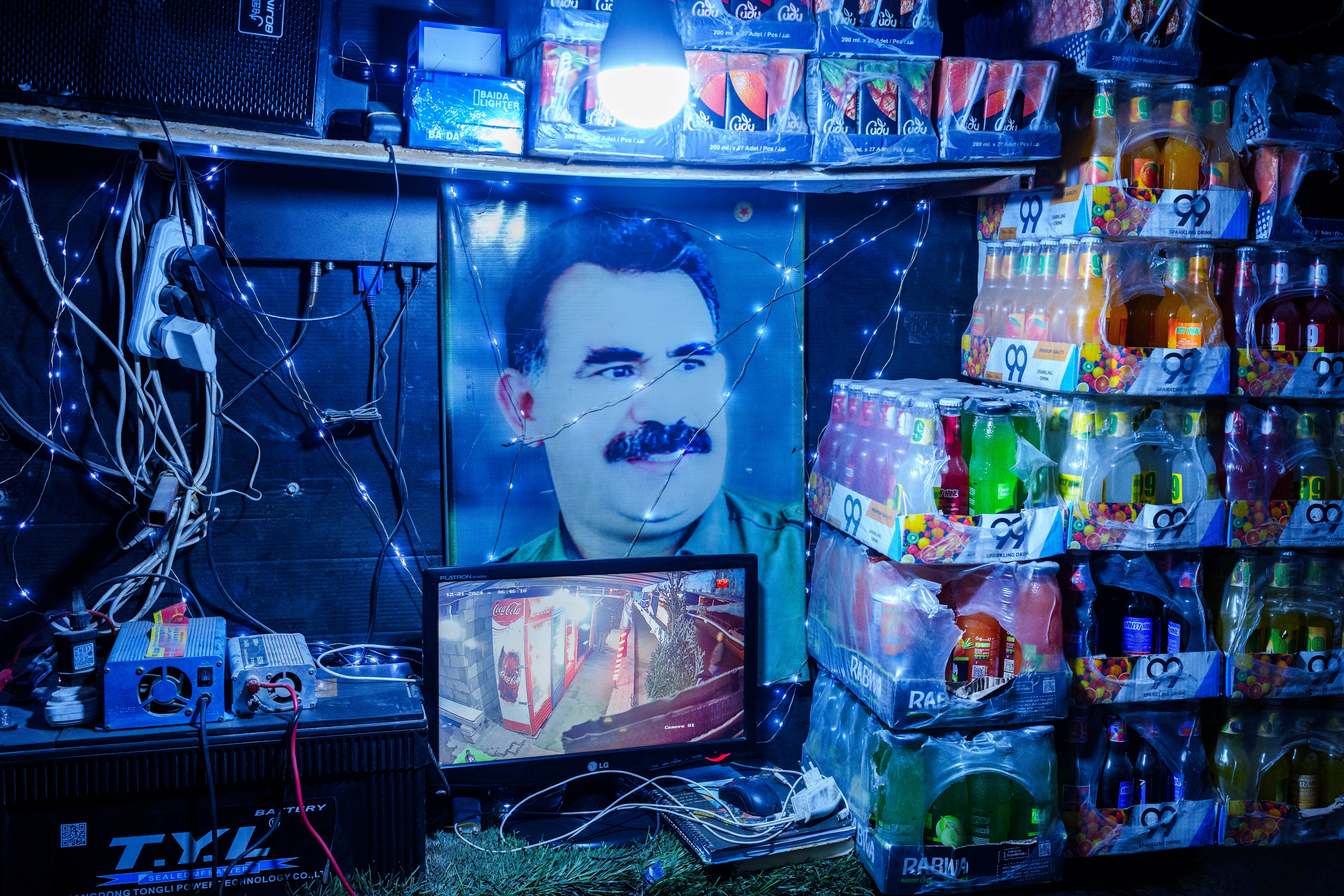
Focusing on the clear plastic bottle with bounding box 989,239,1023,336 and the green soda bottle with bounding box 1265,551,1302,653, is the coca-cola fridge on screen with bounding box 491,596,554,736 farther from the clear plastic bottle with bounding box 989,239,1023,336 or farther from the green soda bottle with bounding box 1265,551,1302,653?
the green soda bottle with bounding box 1265,551,1302,653

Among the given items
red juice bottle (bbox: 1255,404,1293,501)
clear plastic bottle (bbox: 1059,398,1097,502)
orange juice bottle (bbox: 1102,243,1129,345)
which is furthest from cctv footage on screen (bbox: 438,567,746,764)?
red juice bottle (bbox: 1255,404,1293,501)

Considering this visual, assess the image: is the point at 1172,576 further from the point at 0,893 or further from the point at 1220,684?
the point at 0,893

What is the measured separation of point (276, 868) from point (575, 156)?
155cm

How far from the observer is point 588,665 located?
230 cm

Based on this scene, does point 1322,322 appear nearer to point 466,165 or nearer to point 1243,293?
point 1243,293

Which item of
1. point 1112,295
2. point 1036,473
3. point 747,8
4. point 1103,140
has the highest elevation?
point 747,8

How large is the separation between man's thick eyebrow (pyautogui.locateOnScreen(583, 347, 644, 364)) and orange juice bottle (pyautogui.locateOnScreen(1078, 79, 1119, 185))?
113 centimetres

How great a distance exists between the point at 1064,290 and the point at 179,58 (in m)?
1.94

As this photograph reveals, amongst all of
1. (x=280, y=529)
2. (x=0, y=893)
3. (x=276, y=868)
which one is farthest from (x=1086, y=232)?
(x=0, y=893)

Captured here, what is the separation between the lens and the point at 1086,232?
2.28m

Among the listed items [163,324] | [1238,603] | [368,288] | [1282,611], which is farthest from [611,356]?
[1282,611]

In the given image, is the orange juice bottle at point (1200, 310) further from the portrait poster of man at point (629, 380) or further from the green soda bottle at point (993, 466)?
the portrait poster of man at point (629, 380)

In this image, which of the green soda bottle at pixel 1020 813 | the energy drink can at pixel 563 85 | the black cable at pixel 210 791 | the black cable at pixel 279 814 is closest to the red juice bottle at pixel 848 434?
the green soda bottle at pixel 1020 813

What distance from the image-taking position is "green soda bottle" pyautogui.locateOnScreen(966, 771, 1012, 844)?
2.31m
